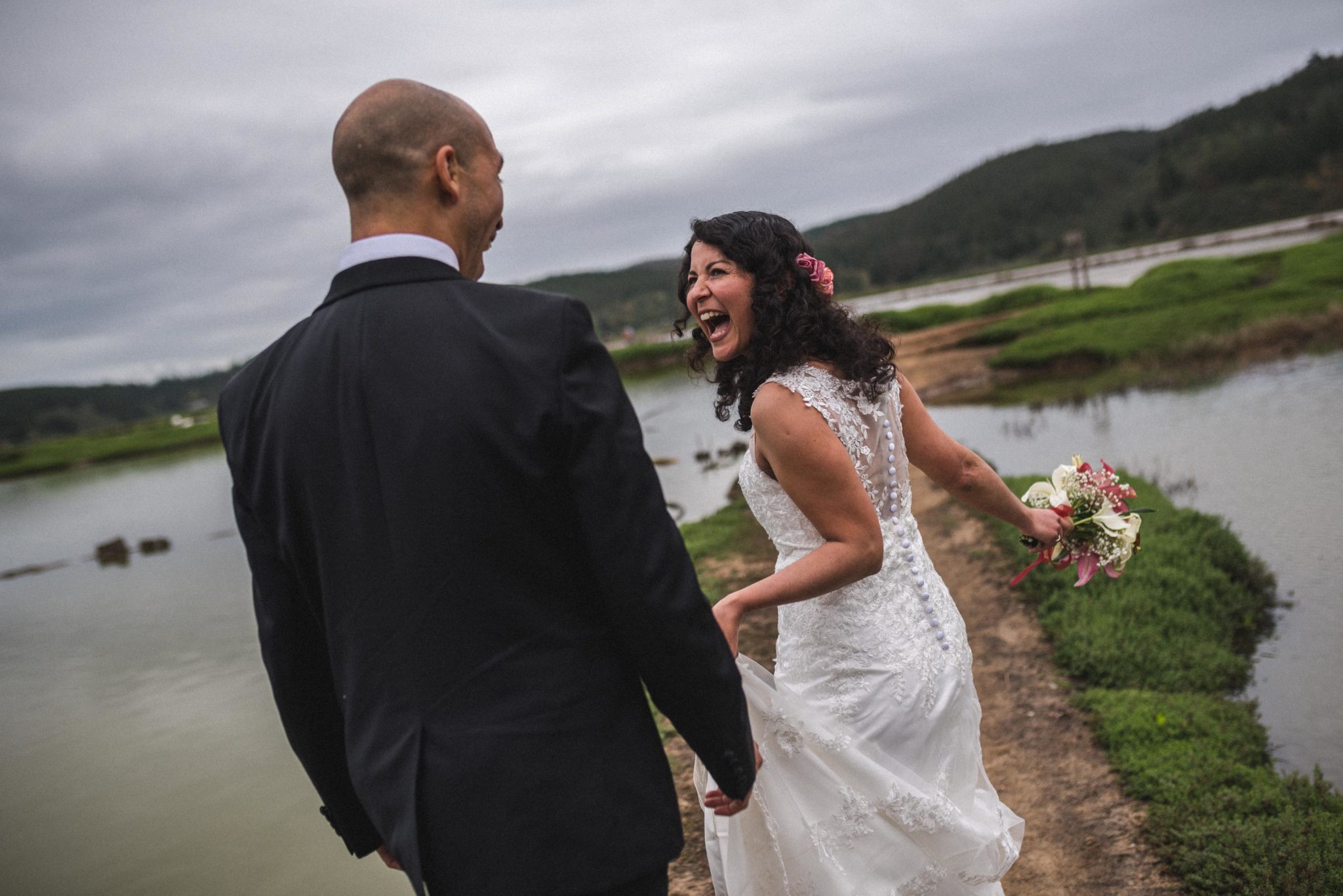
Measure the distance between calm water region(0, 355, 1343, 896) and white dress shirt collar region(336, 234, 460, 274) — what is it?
5058 millimetres

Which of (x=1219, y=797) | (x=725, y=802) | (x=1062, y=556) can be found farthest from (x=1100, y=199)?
(x=725, y=802)

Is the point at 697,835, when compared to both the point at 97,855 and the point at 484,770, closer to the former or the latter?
the point at 484,770

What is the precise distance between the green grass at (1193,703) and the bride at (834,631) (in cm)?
148

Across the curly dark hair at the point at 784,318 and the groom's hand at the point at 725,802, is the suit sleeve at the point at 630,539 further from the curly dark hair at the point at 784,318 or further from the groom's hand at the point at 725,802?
the curly dark hair at the point at 784,318

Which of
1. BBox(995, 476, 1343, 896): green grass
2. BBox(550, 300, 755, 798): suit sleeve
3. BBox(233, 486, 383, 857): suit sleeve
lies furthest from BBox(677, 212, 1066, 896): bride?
BBox(995, 476, 1343, 896): green grass

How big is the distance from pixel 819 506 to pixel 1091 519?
1601mm

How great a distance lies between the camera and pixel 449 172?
1810 mm

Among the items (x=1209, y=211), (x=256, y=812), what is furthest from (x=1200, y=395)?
(x=1209, y=211)

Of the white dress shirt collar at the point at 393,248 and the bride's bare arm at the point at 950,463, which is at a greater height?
the white dress shirt collar at the point at 393,248

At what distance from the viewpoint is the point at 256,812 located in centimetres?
688

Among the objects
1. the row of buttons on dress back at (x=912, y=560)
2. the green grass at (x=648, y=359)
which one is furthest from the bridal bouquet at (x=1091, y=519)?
the green grass at (x=648, y=359)

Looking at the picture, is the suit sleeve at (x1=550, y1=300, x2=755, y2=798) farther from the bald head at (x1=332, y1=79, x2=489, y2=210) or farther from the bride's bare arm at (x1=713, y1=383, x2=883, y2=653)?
the bride's bare arm at (x1=713, y1=383, x2=883, y2=653)

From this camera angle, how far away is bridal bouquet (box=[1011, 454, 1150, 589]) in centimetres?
360

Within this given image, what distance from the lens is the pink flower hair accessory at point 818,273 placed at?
9.55ft
